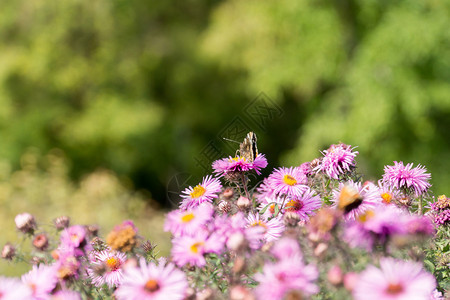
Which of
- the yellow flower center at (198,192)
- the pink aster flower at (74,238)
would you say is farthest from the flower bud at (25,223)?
the yellow flower center at (198,192)

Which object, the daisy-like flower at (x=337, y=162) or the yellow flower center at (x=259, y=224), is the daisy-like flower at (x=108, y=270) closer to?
the yellow flower center at (x=259, y=224)

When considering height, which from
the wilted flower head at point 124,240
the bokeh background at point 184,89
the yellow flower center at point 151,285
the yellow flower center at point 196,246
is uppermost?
the bokeh background at point 184,89

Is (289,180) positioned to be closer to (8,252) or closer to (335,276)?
(335,276)

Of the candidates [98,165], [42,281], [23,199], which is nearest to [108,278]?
[42,281]

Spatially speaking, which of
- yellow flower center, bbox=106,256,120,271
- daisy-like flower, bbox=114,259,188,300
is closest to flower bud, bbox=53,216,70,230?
yellow flower center, bbox=106,256,120,271

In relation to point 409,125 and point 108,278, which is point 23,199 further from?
point 108,278

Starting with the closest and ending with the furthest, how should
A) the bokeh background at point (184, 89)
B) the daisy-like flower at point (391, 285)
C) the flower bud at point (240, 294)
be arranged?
the daisy-like flower at point (391, 285) < the flower bud at point (240, 294) < the bokeh background at point (184, 89)
